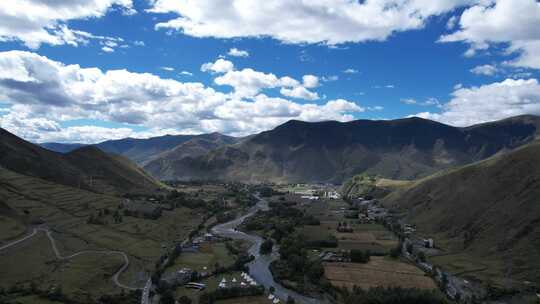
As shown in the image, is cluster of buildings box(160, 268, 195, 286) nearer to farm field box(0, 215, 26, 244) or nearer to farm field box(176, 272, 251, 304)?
farm field box(176, 272, 251, 304)

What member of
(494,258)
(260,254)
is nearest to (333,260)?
(260,254)

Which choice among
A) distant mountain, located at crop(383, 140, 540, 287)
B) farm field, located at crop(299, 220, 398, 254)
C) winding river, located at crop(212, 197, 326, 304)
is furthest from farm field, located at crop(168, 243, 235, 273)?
distant mountain, located at crop(383, 140, 540, 287)

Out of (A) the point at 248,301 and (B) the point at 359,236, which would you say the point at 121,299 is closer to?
(A) the point at 248,301

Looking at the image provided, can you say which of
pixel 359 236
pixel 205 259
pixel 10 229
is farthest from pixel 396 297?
pixel 10 229

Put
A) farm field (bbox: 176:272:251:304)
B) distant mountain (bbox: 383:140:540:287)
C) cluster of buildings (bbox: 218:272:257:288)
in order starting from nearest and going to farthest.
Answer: farm field (bbox: 176:272:251:304) → cluster of buildings (bbox: 218:272:257:288) → distant mountain (bbox: 383:140:540:287)

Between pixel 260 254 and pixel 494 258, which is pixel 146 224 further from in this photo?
pixel 494 258

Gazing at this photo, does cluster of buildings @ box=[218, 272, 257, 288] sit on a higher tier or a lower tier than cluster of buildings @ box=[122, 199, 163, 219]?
lower
